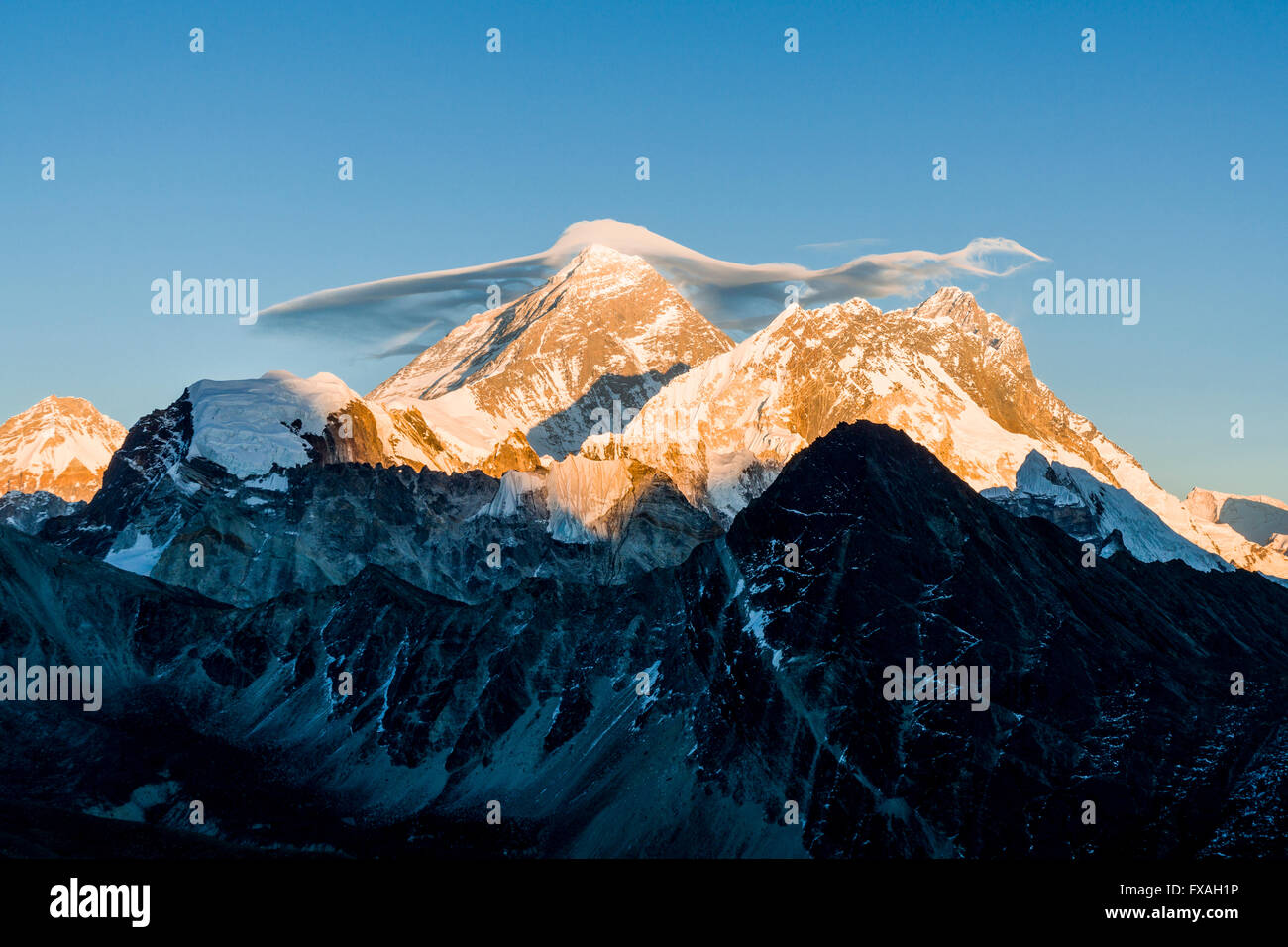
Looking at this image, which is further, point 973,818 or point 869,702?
point 869,702

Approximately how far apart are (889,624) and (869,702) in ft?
40.2
